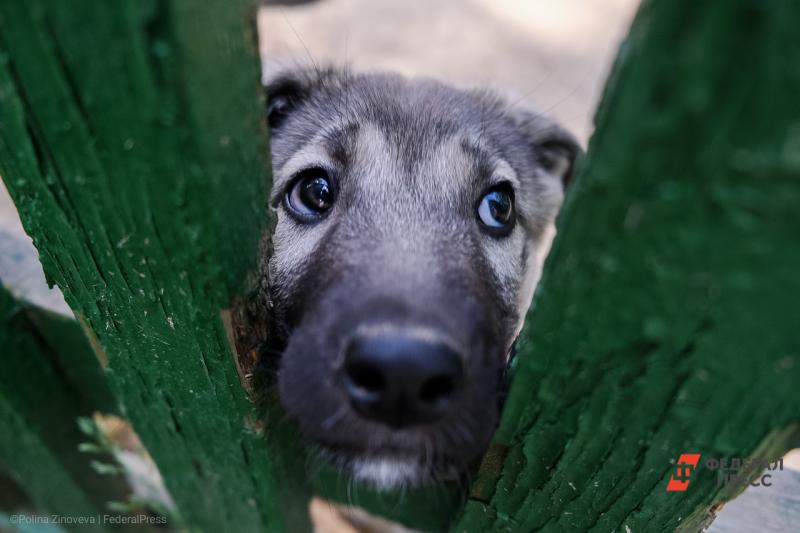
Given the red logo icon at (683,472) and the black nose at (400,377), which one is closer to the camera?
the red logo icon at (683,472)

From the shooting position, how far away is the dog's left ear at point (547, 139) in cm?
258

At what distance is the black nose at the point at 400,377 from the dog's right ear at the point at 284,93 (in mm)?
1483

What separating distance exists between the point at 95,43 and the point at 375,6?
856 cm

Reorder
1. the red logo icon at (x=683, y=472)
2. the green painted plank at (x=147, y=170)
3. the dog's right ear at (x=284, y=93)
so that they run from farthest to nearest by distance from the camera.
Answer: the dog's right ear at (x=284, y=93) → the red logo icon at (x=683, y=472) → the green painted plank at (x=147, y=170)

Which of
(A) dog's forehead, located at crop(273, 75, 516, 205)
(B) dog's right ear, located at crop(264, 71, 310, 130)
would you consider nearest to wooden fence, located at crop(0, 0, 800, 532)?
(A) dog's forehead, located at crop(273, 75, 516, 205)

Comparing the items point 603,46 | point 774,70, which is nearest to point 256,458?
point 774,70

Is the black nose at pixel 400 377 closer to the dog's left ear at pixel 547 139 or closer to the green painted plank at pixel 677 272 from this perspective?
the green painted plank at pixel 677 272

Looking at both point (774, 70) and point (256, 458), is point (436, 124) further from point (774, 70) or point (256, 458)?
point (774, 70)

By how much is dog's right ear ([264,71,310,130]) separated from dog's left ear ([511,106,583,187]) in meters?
0.97

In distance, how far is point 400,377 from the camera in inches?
42.8

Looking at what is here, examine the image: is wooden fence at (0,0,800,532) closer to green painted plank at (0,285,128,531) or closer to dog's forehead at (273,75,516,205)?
green painted plank at (0,285,128,531)

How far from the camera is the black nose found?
3.59 feet

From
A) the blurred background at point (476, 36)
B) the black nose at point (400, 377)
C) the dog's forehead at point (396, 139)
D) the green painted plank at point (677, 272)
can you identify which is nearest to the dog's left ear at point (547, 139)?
the dog's forehead at point (396, 139)

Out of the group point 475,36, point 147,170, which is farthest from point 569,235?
point 475,36
